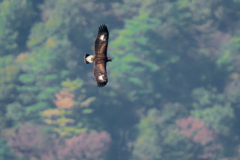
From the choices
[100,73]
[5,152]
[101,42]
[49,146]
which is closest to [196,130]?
[49,146]

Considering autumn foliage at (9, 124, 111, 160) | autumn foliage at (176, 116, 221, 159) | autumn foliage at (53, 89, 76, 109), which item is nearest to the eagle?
autumn foliage at (9, 124, 111, 160)

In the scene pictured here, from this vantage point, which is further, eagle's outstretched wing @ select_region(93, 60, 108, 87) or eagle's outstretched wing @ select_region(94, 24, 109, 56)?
eagle's outstretched wing @ select_region(93, 60, 108, 87)

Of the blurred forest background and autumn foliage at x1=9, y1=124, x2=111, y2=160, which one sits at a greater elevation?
the blurred forest background

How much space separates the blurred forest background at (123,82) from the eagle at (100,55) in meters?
56.5

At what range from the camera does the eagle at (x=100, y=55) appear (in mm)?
22391

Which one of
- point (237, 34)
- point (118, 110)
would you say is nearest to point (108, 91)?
point (118, 110)

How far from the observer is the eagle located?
2239 centimetres

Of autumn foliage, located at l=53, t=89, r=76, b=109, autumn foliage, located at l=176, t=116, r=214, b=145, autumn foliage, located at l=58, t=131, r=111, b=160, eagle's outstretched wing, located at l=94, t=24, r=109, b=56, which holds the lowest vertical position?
eagle's outstretched wing, located at l=94, t=24, r=109, b=56

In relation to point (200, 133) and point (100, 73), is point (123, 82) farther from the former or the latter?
point (100, 73)

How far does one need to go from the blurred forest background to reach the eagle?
5650 centimetres

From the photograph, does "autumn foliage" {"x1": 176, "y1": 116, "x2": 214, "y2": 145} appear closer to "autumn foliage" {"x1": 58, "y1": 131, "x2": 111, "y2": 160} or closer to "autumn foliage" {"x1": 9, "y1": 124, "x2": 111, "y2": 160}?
"autumn foliage" {"x1": 58, "y1": 131, "x2": 111, "y2": 160}

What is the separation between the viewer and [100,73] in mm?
23016

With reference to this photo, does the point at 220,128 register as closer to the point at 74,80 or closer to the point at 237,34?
the point at 237,34

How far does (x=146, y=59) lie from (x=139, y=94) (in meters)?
8.05
